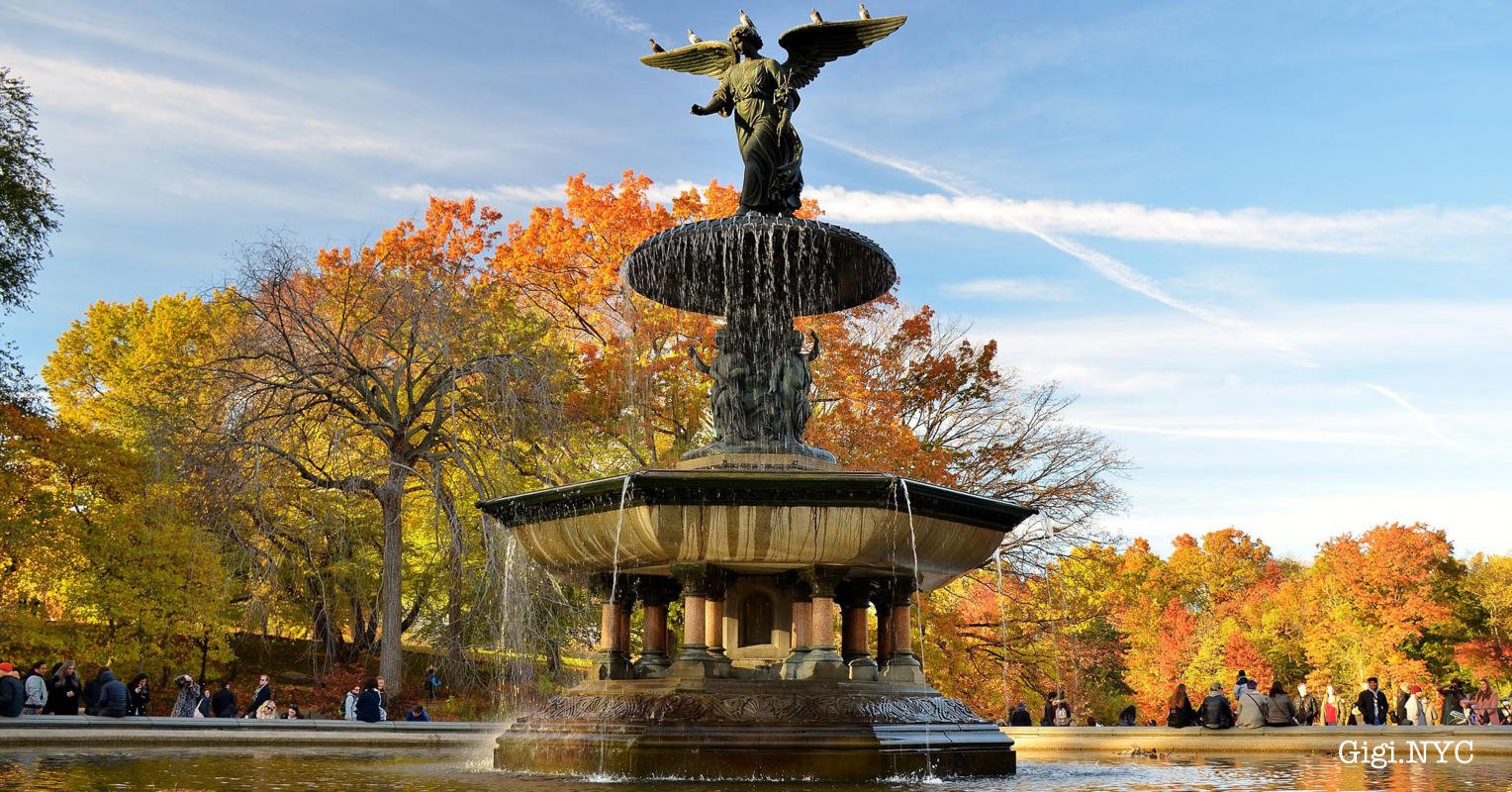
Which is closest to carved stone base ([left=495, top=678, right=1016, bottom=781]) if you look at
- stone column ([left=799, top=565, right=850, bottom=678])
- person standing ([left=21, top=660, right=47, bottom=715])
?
stone column ([left=799, top=565, right=850, bottom=678])

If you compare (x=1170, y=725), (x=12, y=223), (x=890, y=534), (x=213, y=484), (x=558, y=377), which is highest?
(x=12, y=223)

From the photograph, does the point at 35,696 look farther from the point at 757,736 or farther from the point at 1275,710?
the point at 1275,710

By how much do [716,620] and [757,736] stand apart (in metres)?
1.49

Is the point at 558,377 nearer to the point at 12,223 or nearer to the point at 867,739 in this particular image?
the point at 12,223

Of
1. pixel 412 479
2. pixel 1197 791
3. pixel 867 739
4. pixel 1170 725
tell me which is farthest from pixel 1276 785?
pixel 412 479

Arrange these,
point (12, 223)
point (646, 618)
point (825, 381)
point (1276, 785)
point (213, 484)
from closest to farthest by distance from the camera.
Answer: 1. point (1276, 785)
2. point (646, 618)
3. point (213, 484)
4. point (12, 223)
5. point (825, 381)

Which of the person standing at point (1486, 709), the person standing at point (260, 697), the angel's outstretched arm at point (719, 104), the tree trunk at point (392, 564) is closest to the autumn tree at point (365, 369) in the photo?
the tree trunk at point (392, 564)

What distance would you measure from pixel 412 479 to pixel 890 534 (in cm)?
1765

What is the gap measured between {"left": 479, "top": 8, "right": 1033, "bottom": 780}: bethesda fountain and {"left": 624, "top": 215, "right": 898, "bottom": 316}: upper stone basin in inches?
1.0

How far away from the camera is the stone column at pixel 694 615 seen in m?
9.08

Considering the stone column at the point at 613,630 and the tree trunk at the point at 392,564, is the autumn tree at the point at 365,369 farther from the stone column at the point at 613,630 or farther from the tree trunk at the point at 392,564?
the stone column at the point at 613,630

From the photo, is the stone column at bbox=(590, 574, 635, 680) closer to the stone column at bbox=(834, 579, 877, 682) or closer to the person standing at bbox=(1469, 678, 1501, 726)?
the stone column at bbox=(834, 579, 877, 682)

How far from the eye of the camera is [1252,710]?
1359 centimetres

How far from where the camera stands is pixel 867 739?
8.02m
